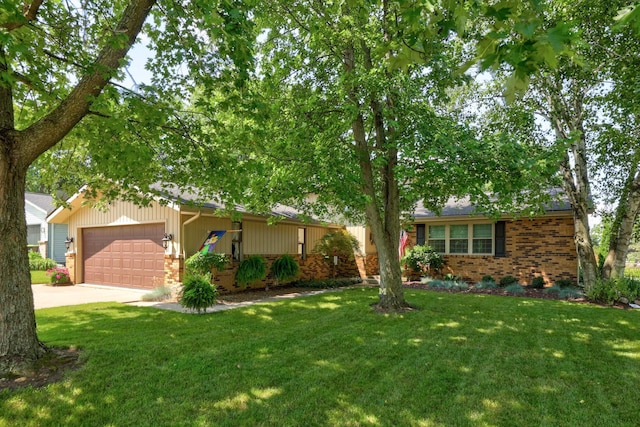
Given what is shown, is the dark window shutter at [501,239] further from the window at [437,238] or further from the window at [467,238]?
the window at [437,238]

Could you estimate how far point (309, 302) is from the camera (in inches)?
399

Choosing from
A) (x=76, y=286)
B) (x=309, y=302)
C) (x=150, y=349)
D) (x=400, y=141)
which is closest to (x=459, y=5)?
(x=400, y=141)

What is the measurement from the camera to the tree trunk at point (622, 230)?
9938 mm

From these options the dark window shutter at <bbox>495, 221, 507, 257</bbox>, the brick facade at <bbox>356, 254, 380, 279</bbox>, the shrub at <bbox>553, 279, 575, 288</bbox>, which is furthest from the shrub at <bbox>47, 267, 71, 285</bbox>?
the shrub at <bbox>553, 279, 575, 288</bbox>

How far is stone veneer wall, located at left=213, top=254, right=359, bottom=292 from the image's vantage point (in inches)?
458

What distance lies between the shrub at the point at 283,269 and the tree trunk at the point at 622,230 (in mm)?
9767

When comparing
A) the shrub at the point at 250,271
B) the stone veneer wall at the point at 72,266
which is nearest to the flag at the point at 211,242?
the shrub at the point at 250,271

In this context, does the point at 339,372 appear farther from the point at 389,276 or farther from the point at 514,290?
the point at 514,290

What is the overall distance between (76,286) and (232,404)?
1267cm

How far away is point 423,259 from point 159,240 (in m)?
9.89

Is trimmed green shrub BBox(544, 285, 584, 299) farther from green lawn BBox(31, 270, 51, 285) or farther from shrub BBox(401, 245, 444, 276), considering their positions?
green lawn BBox(31, 270, 51, 285)

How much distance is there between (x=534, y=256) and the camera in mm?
13547

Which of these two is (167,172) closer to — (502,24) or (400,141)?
(400,141)

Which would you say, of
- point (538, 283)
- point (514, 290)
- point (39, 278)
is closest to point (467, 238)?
point (538, 283)
